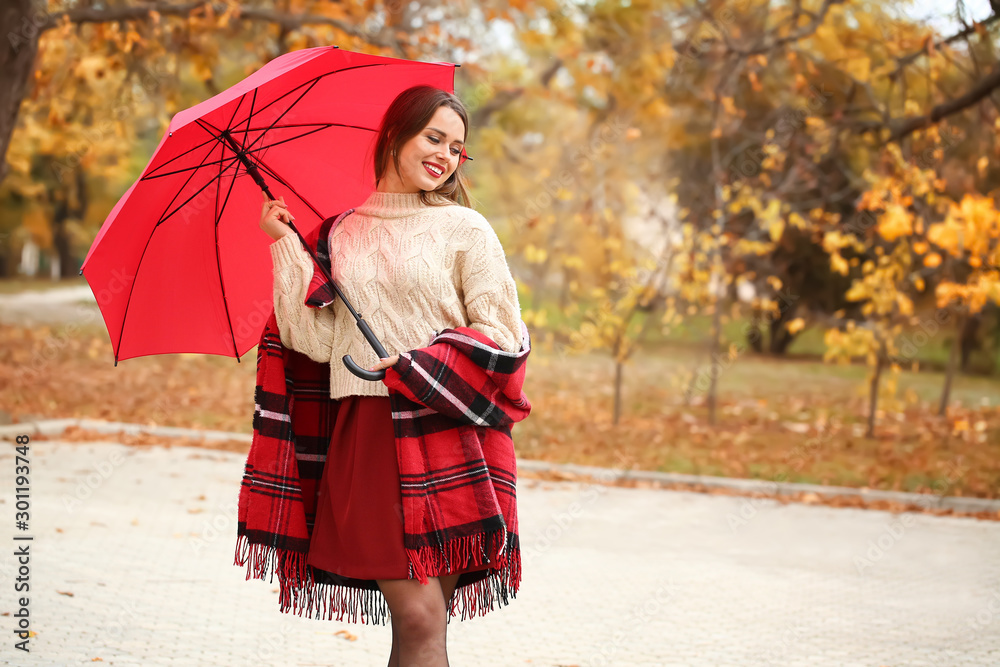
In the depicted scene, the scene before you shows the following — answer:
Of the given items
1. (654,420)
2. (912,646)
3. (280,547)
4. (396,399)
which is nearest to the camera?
(396,399)

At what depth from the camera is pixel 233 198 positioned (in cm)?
299

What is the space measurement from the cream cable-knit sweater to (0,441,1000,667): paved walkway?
1.82 m

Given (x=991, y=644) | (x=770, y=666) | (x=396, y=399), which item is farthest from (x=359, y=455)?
(x=991, y=644)

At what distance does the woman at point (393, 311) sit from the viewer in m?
2.48

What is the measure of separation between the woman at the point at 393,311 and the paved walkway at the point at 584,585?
63.4 inches

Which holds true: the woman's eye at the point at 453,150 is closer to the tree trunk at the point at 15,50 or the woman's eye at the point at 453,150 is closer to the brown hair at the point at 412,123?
the brown hair at the point at 412,123

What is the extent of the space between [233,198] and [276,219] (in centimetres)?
34

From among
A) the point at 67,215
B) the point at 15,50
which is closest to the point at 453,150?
the point at 15,50

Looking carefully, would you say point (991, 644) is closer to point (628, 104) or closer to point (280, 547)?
point (280, 547)

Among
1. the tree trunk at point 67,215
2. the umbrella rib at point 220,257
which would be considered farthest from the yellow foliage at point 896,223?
the tree trunk at point 67,215

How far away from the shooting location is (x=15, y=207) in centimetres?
3200

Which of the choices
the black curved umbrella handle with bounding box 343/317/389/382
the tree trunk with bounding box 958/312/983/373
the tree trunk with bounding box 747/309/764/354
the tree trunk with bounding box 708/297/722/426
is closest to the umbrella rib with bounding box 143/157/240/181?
the black curved umbrella handle with bounding box 343/317/389/382

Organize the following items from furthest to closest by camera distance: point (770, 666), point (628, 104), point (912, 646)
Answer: point (628, 104), point (912, 646), point (770, 666)

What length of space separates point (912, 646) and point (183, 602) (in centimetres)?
337
